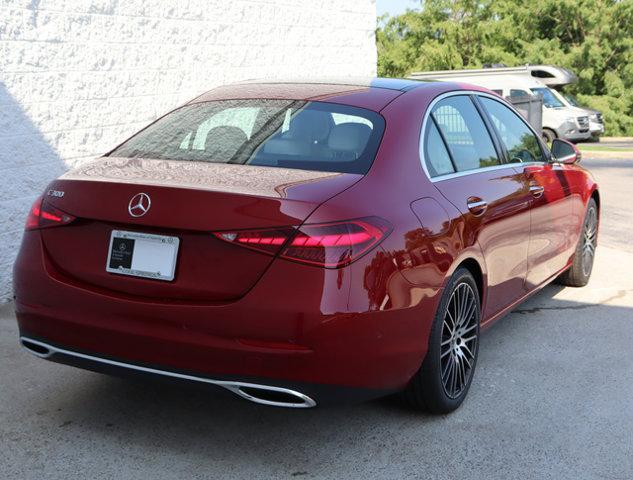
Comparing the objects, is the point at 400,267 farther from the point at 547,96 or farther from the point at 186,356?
the point at 547,96

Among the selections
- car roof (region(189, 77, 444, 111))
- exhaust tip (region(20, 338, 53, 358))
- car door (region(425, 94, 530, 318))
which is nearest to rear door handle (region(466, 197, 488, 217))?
car door (region(425, 94, 530, 318))

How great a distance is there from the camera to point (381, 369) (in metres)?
3.70

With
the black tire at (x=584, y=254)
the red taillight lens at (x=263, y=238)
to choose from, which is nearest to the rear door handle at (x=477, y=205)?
the red taillight lens at (x=263, y=238)

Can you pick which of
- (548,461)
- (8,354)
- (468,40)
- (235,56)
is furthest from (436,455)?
(468,40)

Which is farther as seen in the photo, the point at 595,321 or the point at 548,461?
the point at 595,321

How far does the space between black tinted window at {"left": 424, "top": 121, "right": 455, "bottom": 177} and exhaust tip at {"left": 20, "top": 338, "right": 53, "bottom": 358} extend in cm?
190

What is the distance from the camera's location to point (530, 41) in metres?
39.4

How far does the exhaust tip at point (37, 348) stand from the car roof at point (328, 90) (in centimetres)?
165

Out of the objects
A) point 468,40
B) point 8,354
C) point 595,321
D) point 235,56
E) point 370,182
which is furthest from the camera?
point 468,40

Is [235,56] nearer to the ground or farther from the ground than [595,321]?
farther from the ground

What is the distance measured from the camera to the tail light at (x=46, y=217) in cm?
381

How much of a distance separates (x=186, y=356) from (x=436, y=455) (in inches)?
47.4

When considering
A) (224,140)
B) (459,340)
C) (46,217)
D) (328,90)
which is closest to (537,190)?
(459,340)

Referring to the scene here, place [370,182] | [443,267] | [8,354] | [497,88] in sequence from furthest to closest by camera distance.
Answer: [497,88]
[8,354]
[443,267]
[370,182]
